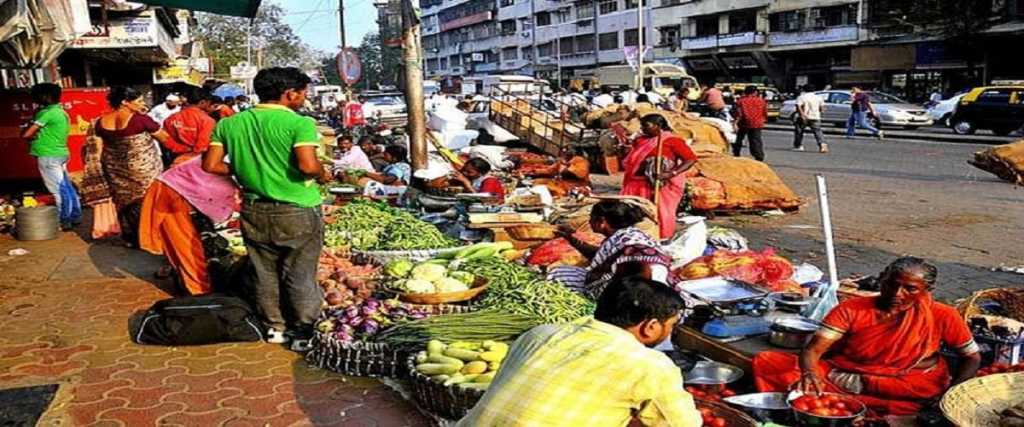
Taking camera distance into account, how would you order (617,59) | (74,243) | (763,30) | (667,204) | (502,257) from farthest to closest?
1. (617,59)
2. (763,30)
3. (74,243)
4. (667,204)
5. (502,257)

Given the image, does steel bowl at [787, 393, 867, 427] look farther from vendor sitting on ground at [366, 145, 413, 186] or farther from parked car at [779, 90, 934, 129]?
parked car at [779, 90, 934, 129]

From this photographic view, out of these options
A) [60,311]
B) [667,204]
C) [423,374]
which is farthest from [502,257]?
[60,311]

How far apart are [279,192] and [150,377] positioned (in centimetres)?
128

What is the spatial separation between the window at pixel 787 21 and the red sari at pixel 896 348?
1799 inches

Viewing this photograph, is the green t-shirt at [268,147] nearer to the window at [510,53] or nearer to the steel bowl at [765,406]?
the steel bowl at [765,406]

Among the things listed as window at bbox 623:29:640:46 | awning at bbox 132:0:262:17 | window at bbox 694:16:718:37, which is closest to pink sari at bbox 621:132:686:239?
awning at bbox 132:0:262:17

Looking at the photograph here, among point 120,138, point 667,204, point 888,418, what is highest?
point 120,138

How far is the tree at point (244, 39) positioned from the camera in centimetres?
4619

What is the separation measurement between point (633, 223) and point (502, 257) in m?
1.92

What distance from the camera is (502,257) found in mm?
6676

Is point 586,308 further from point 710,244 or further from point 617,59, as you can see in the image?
point 617,59

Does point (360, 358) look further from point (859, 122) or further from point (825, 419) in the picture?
point (859, 122)

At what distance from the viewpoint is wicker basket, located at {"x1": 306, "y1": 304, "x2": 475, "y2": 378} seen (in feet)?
14.8

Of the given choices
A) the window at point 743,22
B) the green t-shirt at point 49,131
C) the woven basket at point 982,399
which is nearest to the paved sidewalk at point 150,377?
the woven basket at point 982,399
